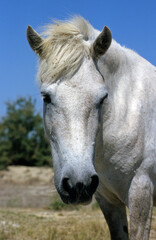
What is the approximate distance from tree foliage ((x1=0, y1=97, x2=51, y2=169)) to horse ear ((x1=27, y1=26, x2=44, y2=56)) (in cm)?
1753

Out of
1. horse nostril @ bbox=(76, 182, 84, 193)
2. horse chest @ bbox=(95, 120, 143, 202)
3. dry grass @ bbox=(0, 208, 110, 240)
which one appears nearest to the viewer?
horse nostril @ bbox=(76, 182, 84, 193)

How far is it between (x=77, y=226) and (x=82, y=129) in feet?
11.5

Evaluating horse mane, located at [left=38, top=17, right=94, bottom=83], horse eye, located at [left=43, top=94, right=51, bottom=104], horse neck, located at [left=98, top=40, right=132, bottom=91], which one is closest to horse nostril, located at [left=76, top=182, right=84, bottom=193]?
horse eye, located at [left=43, top=94, right=51, bottom=104]

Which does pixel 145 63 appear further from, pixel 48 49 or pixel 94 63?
pixel 48 49

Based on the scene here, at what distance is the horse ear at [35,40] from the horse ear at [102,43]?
440mm

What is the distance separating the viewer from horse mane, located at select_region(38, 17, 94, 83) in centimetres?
288

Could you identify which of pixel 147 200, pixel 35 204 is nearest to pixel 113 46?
pixel 147 200

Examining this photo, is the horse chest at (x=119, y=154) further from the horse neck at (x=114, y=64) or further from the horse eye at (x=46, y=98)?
the horse eye at (x=46, y=98)

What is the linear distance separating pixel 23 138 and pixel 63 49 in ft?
62.4

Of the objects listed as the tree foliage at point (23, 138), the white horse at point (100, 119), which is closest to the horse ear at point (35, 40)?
the white horse at point (100, 119)

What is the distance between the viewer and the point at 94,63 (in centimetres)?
306

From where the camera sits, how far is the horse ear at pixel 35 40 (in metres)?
3.09

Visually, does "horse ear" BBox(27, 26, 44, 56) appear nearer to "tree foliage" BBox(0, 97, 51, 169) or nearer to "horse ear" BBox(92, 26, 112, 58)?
"horse ear" BBox(92, 26, 112, 58)

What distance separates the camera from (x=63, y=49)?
116 inches
